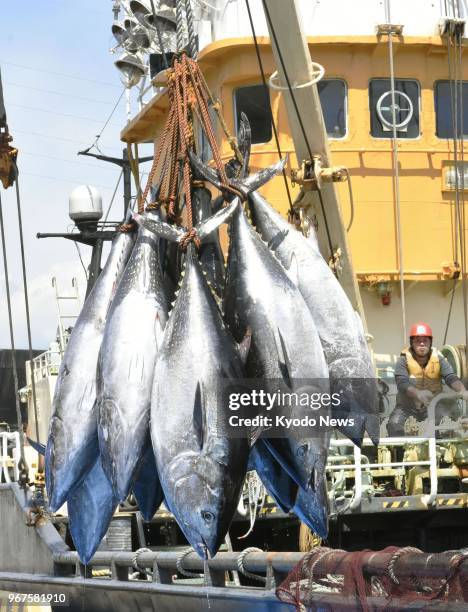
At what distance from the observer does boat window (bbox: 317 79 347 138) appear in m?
14.0

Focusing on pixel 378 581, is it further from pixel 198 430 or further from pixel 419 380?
pixel 419 380

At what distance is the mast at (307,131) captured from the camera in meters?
8.54

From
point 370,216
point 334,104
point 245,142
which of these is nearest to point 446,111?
point 334,104

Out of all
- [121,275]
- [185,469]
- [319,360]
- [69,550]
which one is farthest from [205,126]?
[69,550]

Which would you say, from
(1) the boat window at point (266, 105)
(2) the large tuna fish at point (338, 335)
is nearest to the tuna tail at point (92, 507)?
(2) the large tuna fish at point (338, 335)

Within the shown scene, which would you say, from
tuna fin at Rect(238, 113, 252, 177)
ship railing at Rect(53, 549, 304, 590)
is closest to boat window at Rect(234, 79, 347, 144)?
ship railing at Rect(53, 549, 304, 590)

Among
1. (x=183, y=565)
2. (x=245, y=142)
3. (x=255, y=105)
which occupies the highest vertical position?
(x=255, y=105)

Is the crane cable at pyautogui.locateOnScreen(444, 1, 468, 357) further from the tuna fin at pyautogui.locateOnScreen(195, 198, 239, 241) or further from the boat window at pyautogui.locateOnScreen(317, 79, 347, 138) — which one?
the tuna fin at pyautogui.locateOnScreen(195, 198, 239, 241)

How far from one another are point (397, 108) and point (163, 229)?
29.9ft

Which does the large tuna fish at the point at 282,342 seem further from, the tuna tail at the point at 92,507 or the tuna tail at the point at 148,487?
the tuna tail at the point at 92,507

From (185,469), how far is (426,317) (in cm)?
948

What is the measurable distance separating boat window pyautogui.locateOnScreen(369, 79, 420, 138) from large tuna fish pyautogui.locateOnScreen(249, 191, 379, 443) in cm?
845

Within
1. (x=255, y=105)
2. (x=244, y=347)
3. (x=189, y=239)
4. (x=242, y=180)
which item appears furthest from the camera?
(x=255, y=105)

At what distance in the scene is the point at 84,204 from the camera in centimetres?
1559
